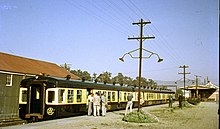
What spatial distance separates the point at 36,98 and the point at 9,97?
10.2m

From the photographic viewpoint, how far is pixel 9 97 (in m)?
26.7

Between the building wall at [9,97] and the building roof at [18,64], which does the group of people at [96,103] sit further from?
the building roof at [18,64]

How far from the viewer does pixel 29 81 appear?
18.0 meters

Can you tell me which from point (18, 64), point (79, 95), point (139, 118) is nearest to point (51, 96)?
point (79, 95)

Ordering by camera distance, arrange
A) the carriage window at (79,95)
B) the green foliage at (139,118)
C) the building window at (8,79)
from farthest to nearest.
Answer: the building window at (8,79) < the carriage window at (79,95) < the green foliage at (139,118)

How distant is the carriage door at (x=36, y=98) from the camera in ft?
56.8

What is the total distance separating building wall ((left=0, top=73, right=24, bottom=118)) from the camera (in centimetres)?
2584

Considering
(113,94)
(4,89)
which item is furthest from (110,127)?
(4,89)

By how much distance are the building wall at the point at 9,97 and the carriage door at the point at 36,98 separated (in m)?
8.83

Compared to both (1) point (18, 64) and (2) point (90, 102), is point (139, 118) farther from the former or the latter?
(1) point (18, 64)

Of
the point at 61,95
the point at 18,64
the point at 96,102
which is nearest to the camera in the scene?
the point at 61,95

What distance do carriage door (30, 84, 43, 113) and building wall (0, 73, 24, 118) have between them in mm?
8833

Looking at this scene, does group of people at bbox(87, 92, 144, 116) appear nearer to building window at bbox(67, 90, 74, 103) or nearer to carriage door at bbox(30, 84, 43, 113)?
building window at bbox(67, 90, 74, 103)

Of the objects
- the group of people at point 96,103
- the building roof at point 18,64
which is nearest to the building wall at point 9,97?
the building roof at point 18,64
